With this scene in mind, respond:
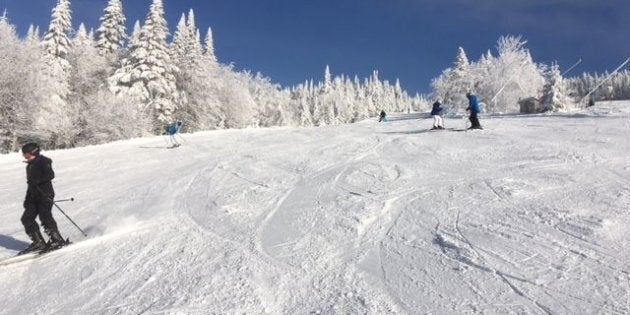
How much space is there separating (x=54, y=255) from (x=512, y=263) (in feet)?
22.9

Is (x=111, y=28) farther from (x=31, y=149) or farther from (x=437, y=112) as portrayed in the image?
(x=31, y=149)

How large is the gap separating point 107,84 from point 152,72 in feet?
17.0

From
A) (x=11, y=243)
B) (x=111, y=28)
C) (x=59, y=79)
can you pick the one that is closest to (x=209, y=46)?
(x=111, y=28)

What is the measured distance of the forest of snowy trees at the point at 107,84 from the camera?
36.5m

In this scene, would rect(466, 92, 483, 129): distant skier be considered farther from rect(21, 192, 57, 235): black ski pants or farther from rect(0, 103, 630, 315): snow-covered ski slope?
rect(21, 192, 57, 235): black ski pants

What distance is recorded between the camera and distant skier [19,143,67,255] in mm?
8219

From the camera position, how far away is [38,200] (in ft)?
27.7

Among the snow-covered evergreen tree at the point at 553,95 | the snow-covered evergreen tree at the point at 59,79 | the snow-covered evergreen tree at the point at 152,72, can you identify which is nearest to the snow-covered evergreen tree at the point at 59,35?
the snow-covered evergreen tree at the point at 59,79

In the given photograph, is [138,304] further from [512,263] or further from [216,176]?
[216,176]

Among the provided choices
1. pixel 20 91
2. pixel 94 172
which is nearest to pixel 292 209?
pixel 94 172

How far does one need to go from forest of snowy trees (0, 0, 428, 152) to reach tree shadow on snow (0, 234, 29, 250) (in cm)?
3001

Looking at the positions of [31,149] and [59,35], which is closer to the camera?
[31,149]

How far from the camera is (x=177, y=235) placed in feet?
27.8

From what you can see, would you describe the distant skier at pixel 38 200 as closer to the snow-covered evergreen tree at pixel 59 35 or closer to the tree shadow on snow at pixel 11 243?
the tree shadow on snow at pixel 11 243
